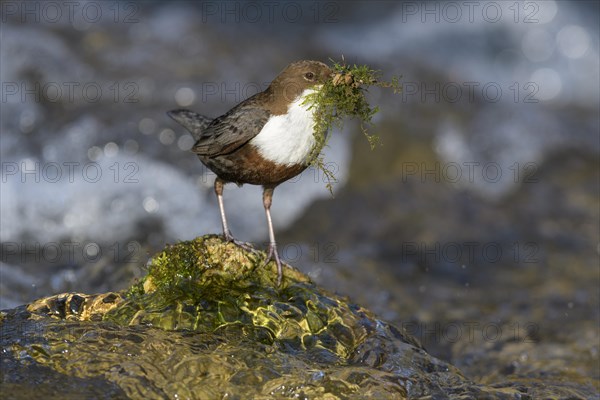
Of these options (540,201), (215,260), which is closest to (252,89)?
(540,201)

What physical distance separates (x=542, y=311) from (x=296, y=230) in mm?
2333

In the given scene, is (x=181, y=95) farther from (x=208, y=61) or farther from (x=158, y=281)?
(x=158, y=281)

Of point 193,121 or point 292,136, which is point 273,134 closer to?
point 292,136

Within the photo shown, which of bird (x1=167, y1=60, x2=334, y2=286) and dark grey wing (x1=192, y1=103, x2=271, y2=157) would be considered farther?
dark grey wing (x1=192, y1=103, x2=271, y2=157)

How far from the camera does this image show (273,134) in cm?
389

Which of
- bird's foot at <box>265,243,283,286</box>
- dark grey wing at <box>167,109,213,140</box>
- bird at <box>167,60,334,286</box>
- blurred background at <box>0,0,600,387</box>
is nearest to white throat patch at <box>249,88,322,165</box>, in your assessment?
bird at <box>167,60,334,286</box>

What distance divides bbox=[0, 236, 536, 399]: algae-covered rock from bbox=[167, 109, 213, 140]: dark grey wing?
0.96 metres

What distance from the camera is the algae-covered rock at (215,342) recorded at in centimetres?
309

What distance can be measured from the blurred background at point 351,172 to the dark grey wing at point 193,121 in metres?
1.01

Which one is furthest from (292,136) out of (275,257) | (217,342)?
(217,342)

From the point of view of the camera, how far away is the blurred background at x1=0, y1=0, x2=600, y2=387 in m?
6.20

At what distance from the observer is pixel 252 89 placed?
8508 millimetres

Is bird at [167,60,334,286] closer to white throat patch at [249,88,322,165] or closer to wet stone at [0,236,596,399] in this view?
white throat patch at [249,88,322,165]

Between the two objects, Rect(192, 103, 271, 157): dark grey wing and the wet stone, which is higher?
Rect(192, 103, 271, 157): dark grey wing
